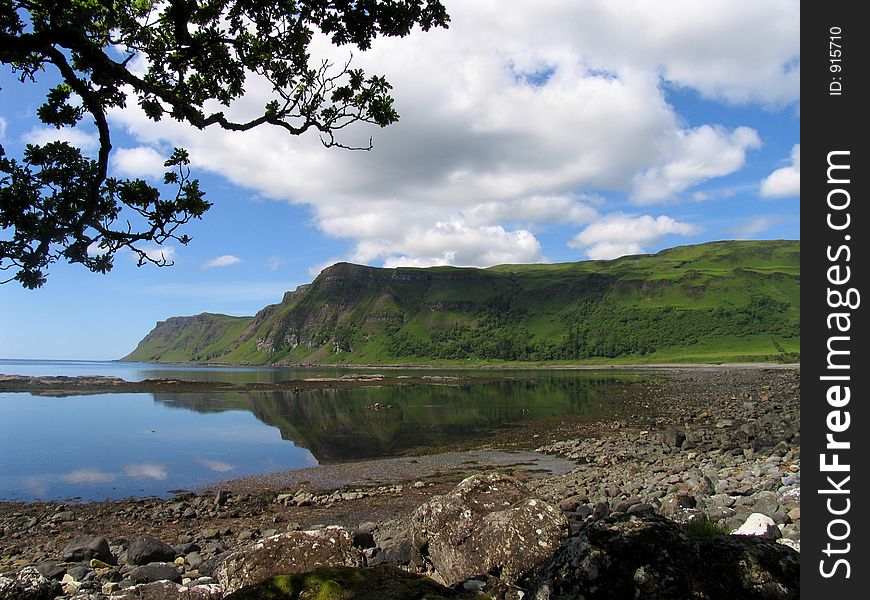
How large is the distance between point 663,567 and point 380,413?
54670mm

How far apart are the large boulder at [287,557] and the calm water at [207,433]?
22566 millimetres

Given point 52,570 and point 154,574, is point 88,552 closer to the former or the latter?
point 52,570

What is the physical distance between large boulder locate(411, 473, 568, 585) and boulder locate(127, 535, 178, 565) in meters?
7.83

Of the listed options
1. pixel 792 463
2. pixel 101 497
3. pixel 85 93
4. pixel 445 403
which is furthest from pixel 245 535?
pixel 445 403

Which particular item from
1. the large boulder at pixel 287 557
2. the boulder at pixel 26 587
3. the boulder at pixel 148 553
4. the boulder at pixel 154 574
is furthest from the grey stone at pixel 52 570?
Result: the large boulder at pixel 287 557

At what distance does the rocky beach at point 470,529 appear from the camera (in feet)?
13.9

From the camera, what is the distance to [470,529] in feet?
28.8

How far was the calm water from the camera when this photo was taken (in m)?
29.5

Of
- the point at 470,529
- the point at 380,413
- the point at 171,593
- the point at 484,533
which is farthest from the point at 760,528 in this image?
the point at 380,413

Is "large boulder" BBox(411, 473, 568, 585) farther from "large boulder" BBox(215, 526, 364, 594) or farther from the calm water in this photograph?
the calm water

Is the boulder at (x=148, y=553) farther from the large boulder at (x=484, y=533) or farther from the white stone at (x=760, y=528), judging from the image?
the white stone at (x=760, y=528)

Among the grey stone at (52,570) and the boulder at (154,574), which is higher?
the boulder at (154,574)

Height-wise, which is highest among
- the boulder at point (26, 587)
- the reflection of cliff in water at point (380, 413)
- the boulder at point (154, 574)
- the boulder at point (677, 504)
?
the boulder at point (26, 587)

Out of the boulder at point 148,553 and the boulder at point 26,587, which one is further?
the boulder at point 148,553
